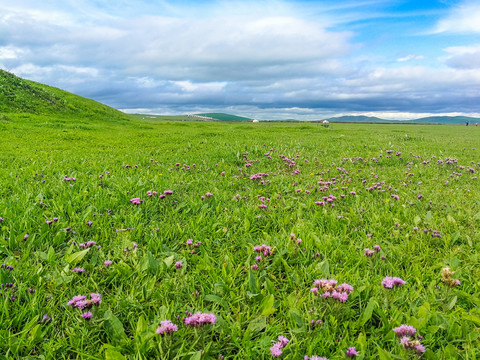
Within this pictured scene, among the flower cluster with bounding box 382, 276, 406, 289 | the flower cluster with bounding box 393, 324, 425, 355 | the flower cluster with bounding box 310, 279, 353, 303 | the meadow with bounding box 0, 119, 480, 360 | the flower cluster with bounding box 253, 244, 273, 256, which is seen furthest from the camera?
the flower cluster with bounding box 253, 244, 273, 256

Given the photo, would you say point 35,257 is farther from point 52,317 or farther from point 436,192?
point 436,192

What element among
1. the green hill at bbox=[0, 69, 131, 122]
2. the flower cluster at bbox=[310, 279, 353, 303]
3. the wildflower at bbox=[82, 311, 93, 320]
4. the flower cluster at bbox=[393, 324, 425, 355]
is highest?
the green hill at bbox=[0, 69, 131, 122]

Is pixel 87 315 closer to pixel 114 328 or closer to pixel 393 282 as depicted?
pixel 114 328

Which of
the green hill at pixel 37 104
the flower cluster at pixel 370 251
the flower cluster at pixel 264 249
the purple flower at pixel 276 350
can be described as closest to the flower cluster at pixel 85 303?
the purple flower at pixel 276 350

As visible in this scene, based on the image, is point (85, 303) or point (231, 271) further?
point (231, 271)

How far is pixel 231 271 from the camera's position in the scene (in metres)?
3.25

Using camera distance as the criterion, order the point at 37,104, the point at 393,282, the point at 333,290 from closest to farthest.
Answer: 1. the point at 333,290
2. the point at 393,282
3. the point at 37,104

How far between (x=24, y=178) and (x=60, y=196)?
216 cm

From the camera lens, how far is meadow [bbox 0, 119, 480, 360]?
223 cm

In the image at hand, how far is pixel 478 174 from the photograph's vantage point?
9.12 m

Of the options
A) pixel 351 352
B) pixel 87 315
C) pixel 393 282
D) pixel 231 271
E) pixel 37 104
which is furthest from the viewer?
pixel 37 104

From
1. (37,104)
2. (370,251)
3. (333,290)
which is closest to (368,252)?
(370,251)

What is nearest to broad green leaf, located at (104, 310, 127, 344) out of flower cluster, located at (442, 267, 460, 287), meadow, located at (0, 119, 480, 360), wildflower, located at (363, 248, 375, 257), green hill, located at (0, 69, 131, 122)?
meadow, located at (0, 119, 480, 360)

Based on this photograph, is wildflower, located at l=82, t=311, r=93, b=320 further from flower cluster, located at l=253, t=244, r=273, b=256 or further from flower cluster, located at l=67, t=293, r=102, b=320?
flower cluster, located at l=253, t=244, r=273, b=256
